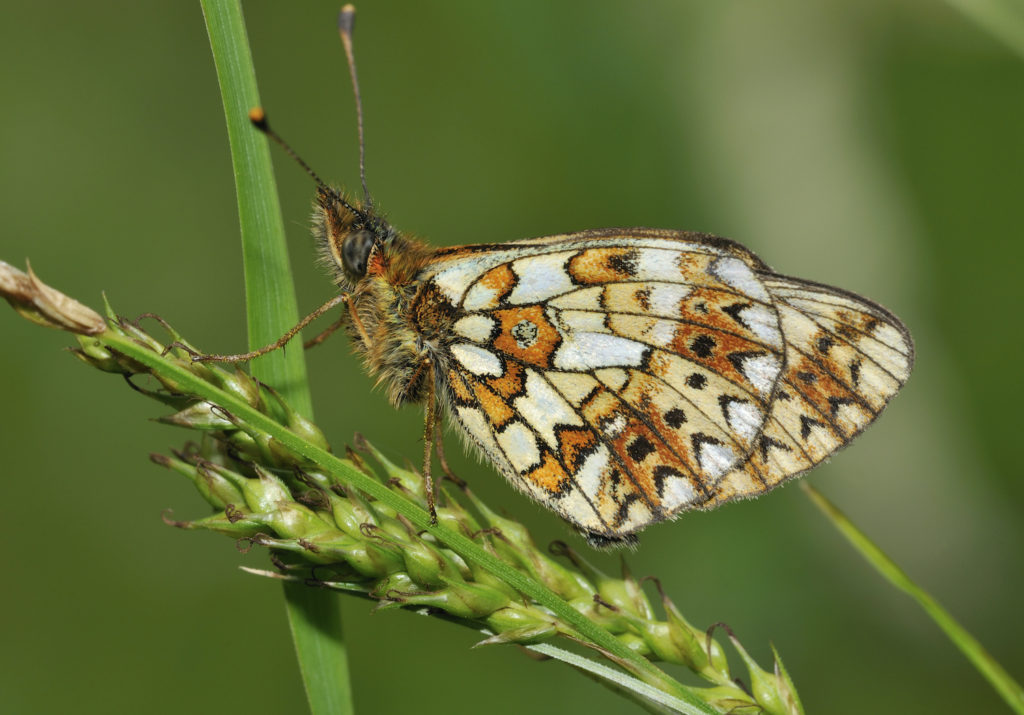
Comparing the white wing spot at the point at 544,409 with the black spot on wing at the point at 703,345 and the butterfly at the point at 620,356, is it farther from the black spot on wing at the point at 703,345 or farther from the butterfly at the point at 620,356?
Result: the black spot on wing at the point at 703,345

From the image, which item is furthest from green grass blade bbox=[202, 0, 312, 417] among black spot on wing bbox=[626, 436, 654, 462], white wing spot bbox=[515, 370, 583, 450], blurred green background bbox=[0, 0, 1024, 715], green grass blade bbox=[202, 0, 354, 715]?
blurred green background bbox=[0, 0, 1024, 715]

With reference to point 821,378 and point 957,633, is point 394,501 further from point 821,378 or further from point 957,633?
point 821,378

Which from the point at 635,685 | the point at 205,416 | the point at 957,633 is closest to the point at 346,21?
the point at 205,416

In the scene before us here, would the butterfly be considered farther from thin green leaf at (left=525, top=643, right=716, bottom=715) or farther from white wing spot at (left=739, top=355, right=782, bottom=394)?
thin green leaf at (left=525, top=643, right=716, bottom=715)

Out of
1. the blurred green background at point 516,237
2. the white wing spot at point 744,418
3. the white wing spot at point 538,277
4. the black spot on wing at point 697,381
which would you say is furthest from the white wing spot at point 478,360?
the blurred green background at point 516,237

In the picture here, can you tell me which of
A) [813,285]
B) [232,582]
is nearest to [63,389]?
[232,582]

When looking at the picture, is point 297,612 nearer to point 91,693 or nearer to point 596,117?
point 91,693
